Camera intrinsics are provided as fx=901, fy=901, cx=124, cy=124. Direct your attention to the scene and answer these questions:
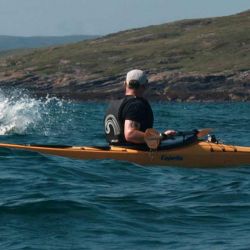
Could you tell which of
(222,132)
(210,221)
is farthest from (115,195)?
(222,132)

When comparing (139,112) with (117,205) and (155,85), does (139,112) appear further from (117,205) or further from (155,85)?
(155,85)

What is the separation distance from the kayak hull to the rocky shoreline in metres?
75.3

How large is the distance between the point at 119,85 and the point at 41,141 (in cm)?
8831

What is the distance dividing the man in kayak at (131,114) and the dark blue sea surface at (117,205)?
55cm

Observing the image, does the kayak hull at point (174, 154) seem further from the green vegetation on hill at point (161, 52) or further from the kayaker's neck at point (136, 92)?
the green vegetation on hill at point (161, 52)

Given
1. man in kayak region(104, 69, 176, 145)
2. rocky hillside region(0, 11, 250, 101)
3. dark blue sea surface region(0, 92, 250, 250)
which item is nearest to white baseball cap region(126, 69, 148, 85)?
man in kayak region(104, 69, 176, 145)

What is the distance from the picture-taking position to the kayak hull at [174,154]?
1603 cm

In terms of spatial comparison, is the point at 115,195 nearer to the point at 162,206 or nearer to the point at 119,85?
the point at 162,206

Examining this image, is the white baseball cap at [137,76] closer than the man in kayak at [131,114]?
Yes

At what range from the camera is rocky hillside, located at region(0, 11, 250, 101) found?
342ft

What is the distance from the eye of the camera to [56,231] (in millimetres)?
10141

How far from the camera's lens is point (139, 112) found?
600 inches

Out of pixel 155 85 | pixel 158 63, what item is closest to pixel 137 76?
pixel 155 85

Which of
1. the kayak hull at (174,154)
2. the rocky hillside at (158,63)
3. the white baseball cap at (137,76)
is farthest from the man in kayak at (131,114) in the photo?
the rocky hillside at (158,63)
